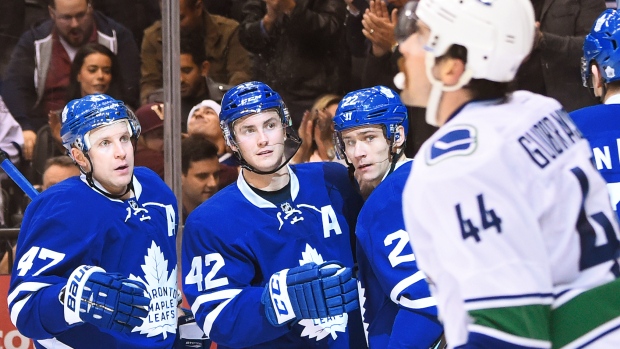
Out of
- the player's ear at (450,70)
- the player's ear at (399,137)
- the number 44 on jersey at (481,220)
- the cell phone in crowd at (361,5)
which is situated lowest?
the number 44 on jersey at (481,220)

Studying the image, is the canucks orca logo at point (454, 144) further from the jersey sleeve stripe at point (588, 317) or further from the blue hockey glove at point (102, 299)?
the blue hockey glove at point (102, 299)

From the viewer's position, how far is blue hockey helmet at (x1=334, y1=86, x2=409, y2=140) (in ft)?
8.86

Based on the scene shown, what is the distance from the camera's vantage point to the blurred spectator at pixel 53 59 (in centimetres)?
396

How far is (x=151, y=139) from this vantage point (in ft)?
13.1

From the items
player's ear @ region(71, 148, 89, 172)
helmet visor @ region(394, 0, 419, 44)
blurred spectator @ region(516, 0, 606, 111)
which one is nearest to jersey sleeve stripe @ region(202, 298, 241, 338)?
player's ear @ region(71, 148, 89, 172)

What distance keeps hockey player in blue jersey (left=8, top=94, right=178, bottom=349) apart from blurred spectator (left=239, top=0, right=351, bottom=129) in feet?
4.16

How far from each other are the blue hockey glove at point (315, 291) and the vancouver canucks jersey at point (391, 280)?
0.06 m

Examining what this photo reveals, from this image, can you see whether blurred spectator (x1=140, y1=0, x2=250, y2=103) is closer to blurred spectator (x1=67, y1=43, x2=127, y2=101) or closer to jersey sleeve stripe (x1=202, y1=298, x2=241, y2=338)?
blurred spectator (x1=67, y1=43, x2=127, y2=101)

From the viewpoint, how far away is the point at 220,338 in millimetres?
2574

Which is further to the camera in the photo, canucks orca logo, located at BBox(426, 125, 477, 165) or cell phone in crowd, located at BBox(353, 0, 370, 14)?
cell phone in crowd, located at BBox(353, 0, 370, 14)

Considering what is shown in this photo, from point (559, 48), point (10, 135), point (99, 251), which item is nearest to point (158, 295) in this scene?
point (99, 251)

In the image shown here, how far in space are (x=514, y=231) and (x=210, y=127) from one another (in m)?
2.92

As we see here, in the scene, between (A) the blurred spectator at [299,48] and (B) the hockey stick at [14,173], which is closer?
(B) the hockey stick at [14,173]

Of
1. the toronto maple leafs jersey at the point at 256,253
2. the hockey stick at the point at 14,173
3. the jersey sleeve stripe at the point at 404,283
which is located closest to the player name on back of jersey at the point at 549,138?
the jersey sleeve stripe at the point at 404,283
